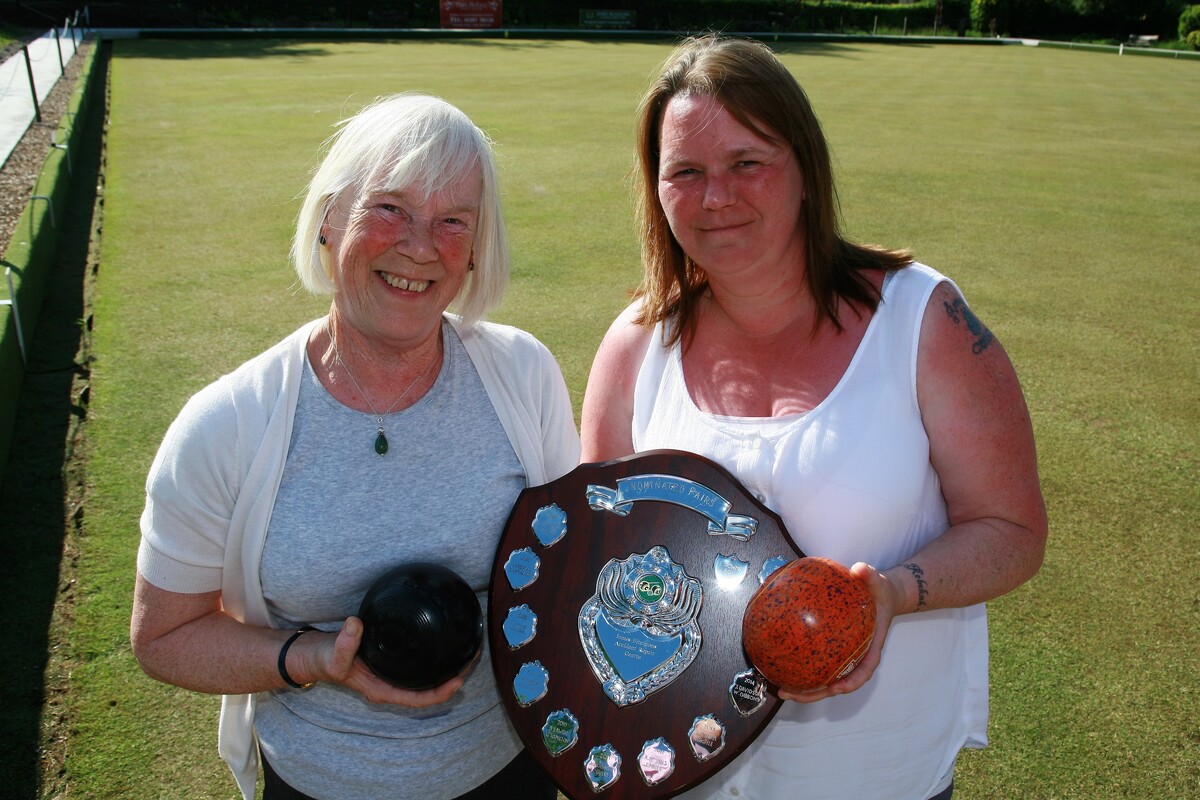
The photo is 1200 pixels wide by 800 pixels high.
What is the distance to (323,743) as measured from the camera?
217cm

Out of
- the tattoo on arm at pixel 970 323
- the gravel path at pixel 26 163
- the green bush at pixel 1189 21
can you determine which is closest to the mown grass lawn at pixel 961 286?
the gravel path at pixel 26 163

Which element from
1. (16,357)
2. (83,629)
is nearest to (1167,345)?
(83,629)

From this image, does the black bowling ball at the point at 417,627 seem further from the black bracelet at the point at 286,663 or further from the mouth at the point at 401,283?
the mouth at the point at 401,283

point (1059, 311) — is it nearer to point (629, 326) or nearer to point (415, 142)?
point (629, 326)

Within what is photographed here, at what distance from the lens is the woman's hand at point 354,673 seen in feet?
6.41

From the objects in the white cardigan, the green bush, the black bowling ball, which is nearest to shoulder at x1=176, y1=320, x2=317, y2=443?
the white cardigan

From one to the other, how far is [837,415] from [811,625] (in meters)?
0.48

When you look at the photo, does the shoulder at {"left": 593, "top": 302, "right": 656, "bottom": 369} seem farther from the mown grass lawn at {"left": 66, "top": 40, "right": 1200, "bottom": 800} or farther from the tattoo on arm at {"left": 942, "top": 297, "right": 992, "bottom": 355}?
the mown grass lawn at {"left": 66, "top": 40, "right": 1200, "bottom": 800}

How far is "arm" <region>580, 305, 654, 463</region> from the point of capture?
250cm

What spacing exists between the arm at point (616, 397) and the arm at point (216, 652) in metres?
0.73

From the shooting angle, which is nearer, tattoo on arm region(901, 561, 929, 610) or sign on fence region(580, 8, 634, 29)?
tattoo on arm region(901, 561, 929, 610)

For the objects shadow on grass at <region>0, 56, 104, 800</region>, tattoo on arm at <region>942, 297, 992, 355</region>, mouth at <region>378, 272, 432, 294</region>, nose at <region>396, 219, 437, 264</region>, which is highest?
nose at <region>396, 219, 437, 264</region>

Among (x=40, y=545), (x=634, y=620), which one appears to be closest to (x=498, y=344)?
(x=634, y=620)

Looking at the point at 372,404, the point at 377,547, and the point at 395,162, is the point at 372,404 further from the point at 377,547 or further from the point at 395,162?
the point at 395,162
